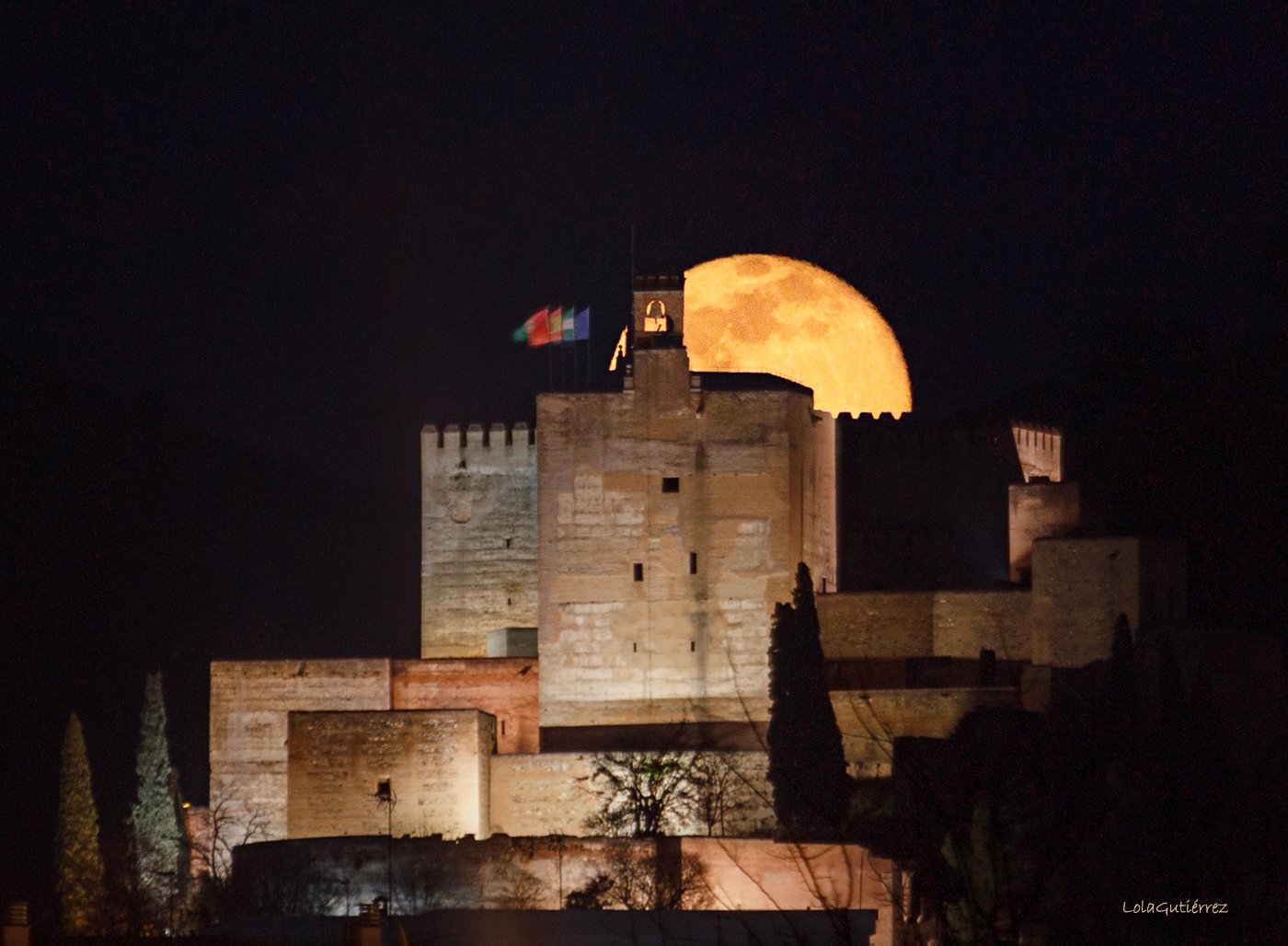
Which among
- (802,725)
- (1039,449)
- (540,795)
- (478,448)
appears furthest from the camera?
(1039,449)

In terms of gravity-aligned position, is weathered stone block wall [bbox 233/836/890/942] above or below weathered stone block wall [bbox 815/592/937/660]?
below

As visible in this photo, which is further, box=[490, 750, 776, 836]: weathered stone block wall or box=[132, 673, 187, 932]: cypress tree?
box=[132, 673, 187, 932]: cypress tree

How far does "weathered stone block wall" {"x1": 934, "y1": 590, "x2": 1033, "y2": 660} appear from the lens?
1489 inches

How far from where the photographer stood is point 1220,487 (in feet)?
149

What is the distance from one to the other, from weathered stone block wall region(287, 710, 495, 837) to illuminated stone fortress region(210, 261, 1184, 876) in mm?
35

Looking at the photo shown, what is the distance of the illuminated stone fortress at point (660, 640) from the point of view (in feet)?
118

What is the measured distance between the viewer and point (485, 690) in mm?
39062

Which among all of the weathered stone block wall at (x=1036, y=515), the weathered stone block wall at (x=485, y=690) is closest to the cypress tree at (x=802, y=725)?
the weathered stone block wall at (x=485, y=690)

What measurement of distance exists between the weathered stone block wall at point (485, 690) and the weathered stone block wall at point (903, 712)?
5.93 meters

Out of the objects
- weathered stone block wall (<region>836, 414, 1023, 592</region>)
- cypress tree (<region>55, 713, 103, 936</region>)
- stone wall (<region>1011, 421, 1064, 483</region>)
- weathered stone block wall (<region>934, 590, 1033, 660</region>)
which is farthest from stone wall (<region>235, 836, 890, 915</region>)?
stone wall (<region>1011, 421, 1064, 483</region>)

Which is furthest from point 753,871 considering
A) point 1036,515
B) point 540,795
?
point 1036,515

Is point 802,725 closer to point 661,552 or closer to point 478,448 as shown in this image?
point 661,552

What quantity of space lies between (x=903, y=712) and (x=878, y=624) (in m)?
3.08

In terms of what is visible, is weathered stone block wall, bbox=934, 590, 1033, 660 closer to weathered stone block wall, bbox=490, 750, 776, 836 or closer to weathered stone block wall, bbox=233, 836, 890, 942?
weathered stone block wall, bbox=490, 750, 776, 836
